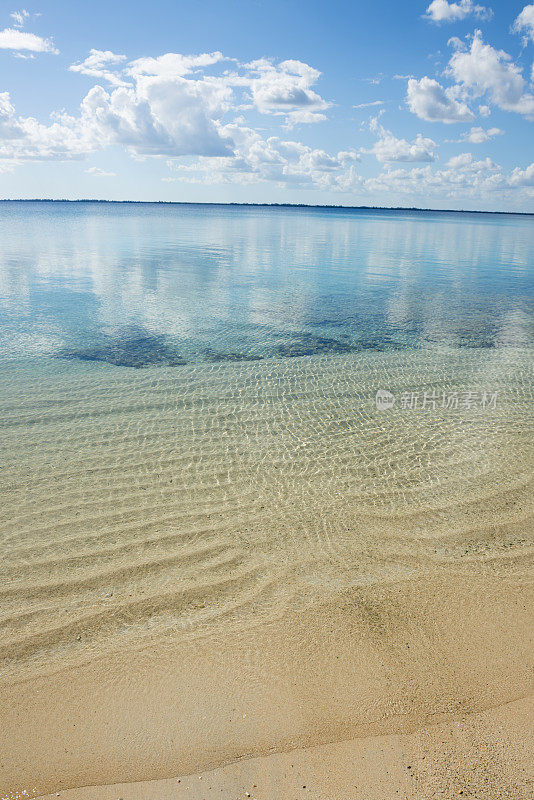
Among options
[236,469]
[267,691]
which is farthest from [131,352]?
[267,691]

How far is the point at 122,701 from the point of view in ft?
12.7

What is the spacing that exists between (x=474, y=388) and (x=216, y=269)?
23.6 m

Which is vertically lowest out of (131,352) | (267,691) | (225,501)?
(267,691)

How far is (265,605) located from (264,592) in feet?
0.61

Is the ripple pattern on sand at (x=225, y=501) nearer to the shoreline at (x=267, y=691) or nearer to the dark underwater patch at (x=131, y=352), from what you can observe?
the shoreline at (x=267, y=691)

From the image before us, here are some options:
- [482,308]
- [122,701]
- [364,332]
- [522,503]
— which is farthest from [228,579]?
[482,308]

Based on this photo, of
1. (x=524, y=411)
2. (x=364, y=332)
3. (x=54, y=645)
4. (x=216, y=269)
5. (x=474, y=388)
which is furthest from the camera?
(x=216, y=269)

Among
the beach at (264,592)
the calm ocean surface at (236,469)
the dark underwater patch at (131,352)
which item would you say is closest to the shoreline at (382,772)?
the beach at (264,592)

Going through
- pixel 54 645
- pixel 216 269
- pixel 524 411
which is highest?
pixel 216 269

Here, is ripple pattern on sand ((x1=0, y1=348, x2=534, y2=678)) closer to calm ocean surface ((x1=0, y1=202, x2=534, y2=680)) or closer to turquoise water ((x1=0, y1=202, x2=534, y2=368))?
calm ocean surface ((x1=0, y1=202, x2=534, y2=680))

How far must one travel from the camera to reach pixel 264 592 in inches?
198

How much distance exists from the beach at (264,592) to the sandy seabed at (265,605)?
0.07ft

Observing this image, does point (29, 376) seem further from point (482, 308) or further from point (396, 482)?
point (482, 308)

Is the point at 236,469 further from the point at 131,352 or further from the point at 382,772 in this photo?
the point at 131,352
